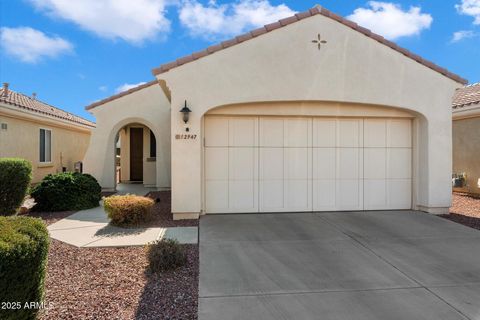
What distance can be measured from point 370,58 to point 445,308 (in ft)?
21.8

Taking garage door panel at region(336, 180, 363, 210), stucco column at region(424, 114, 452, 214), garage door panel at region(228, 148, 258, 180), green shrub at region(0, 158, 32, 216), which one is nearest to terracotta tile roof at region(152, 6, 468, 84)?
stucco column at region(424, 114, 452, 214)

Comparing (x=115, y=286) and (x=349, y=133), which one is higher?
(x=349, y=133)

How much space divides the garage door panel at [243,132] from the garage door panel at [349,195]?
9.05 ft


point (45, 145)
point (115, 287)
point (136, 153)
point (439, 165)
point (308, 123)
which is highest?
point (308, 123)

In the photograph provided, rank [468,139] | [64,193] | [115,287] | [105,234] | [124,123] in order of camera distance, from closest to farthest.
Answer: [115,287]
[105,234]
[64,193]
[468,139]
[124,123]

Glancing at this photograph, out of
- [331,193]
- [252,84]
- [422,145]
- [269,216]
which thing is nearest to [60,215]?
[269,216]

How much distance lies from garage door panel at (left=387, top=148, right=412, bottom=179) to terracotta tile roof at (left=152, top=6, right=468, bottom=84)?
2386mm

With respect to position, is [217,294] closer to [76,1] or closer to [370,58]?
[370,58]

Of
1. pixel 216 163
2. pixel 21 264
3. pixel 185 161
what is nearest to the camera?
pixel 21 264

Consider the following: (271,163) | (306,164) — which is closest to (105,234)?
(271,163)

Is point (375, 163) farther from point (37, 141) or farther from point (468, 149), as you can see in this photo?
point (37, 141)

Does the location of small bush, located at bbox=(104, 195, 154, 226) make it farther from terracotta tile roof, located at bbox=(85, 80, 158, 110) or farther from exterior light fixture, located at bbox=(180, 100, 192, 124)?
terracotta tile roof, located at bbox=(85, 80, 158, 110)

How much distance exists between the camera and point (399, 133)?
9.52 m

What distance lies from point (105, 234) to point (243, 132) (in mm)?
4279
